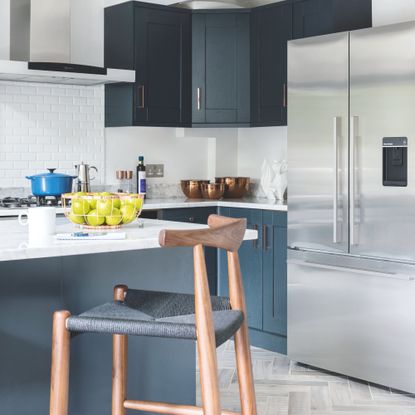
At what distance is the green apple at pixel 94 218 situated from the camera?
306 centimetres

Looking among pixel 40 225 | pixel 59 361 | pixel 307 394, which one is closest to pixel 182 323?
pixel 59 361

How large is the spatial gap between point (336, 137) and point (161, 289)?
5.40 ft

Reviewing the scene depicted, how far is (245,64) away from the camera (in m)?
5.79

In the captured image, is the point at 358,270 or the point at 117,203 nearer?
the point at 117,203

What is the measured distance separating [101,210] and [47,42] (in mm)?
2593

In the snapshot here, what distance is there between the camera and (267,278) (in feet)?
17.2

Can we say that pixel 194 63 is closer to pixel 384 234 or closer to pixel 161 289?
pixel 384 234

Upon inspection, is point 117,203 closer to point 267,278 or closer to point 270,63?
point 267,278

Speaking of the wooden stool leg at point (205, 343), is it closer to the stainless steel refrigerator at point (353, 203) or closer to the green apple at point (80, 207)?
the green apple at point (80, 207)

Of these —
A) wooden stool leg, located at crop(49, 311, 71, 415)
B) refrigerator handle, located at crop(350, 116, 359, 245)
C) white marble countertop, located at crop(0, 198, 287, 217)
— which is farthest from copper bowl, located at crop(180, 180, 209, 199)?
wooden stool leg, located at crop(49, 311, 71, 415)

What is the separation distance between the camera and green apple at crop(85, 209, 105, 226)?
3.06 m

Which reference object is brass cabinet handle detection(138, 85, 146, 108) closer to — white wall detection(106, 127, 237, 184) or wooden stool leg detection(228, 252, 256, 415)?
white wall detection(106, 127, 237, 184)

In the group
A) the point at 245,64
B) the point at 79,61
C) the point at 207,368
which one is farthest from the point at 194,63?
the point at 207,368

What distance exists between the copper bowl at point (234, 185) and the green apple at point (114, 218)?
A: 115 inches
